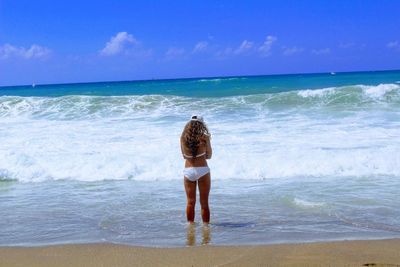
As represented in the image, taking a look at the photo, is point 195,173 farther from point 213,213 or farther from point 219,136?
point 219,136

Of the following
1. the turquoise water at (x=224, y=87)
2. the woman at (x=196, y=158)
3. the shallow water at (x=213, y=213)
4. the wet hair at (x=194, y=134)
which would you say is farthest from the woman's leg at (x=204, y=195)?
the turquoise water at (x=224, y=87)

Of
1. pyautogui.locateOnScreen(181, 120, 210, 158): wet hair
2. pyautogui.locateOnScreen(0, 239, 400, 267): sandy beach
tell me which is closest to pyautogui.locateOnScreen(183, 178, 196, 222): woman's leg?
pyautogui.locateOnScreen(181, 120, 210, 158): wet hair

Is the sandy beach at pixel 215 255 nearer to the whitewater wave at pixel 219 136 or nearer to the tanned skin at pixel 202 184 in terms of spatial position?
the tanned skin at pixel 202 184

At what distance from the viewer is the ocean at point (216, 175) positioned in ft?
19.4

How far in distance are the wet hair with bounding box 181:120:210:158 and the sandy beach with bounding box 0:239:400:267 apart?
1.32 meters

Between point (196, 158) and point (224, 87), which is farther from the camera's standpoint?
point (224, 87)

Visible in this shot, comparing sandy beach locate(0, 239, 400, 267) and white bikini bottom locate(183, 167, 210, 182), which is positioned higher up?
white bikini bottom locate(183, 167, 210, 182)

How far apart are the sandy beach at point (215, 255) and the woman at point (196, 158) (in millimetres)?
1067

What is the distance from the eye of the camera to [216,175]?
9.62 m

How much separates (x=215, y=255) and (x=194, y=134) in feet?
5.39

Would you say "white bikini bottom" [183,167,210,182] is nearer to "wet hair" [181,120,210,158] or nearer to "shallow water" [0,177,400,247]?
"wet hair" [181,120,210,158]

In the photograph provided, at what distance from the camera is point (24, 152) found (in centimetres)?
1178

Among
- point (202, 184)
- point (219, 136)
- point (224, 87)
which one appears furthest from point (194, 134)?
point (224, 87)

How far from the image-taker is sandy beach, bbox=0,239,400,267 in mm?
4598
